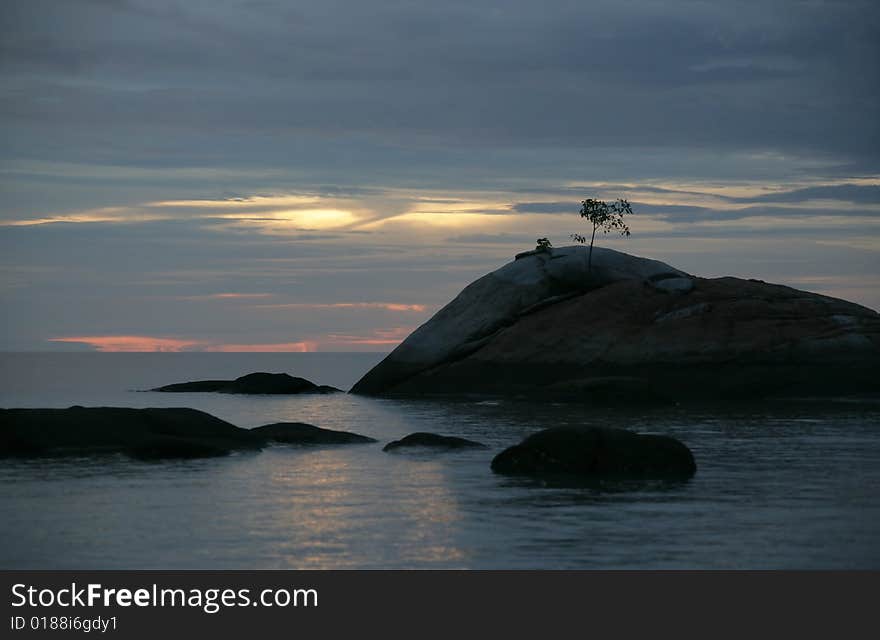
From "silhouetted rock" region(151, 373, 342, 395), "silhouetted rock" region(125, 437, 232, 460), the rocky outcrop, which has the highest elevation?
the rocky outcrop

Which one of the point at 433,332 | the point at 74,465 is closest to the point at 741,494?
the point at 74,465

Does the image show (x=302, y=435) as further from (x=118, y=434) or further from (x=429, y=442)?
(x=118, y=434)

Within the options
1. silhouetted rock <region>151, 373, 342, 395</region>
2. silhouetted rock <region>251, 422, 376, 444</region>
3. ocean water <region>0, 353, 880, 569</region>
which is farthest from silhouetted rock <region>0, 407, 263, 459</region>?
silhouetted rock <region>151, 373, 342, 395</region>

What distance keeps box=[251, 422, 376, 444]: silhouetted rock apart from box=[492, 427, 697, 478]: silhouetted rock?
9.91m

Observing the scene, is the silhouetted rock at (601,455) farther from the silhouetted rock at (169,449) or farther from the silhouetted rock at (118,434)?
the silhouetted rock at (118,434)

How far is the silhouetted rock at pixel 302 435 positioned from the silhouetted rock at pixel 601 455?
9.91 m

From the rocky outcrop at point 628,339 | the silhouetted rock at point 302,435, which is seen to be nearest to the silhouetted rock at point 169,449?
the silhouetted rock at point 302,435

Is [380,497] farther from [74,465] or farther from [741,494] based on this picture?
[74,465]

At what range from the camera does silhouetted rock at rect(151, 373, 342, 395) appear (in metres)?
82.3

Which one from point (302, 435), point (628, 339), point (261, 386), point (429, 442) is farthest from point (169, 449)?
point (261, 386)

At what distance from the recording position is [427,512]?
2206cm

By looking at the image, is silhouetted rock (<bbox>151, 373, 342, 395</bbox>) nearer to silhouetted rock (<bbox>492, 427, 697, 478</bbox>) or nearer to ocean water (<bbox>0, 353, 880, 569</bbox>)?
ocean water (<bbox>0, 353, 880, 569</bbox>)

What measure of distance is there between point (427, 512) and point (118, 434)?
13515mm
